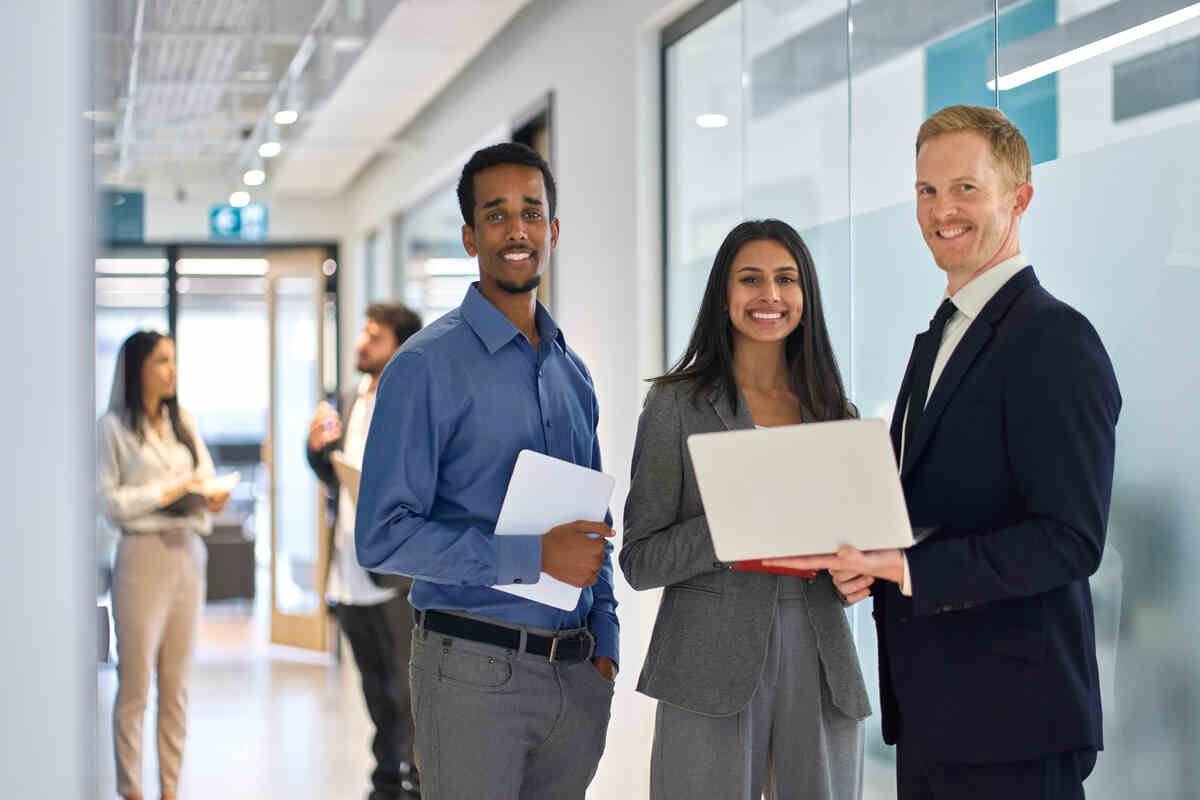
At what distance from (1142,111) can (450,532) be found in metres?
1.59

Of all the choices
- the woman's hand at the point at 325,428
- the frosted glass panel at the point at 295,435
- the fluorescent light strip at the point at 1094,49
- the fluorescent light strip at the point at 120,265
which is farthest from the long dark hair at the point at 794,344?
the frosted glass panel at the point at 295,435

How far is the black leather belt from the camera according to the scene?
218 cm

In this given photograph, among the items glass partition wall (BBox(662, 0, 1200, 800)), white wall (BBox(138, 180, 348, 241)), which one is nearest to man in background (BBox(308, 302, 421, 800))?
glass partition wall (BBox(662, 0, 1200, 800))

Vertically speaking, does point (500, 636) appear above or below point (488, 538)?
below

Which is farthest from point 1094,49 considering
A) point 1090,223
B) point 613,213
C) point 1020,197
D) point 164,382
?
point 164,382

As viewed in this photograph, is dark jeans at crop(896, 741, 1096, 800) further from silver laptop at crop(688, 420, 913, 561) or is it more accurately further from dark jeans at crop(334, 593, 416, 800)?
dark jeans at crop(334, 593, 416, 800)

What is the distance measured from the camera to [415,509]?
84.4 inches

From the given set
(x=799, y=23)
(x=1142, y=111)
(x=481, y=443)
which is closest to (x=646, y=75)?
(x=799, y=23)

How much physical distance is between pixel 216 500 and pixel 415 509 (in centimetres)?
273

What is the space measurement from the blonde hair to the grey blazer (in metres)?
0.62

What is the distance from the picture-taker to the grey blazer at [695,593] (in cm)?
213

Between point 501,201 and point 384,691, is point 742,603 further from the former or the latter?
point 384,691

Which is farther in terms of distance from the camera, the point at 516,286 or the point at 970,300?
the point at 516,286

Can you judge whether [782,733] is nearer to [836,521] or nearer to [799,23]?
[836,521]
